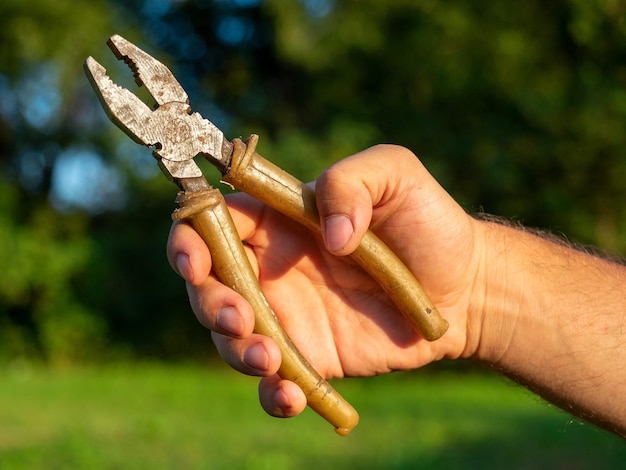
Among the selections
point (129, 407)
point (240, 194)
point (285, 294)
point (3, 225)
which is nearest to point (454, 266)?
point (285, 294)

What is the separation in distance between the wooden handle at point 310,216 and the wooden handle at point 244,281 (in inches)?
4.3

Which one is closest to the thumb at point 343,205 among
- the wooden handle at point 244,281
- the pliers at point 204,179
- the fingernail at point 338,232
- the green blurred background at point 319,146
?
the fingernail at point 338,232

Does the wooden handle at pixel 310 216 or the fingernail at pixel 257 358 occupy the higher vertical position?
the wooden handle at pixel 310 216

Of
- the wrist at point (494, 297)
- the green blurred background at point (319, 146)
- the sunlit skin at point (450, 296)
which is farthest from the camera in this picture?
the green blurred background at point (319, 146)

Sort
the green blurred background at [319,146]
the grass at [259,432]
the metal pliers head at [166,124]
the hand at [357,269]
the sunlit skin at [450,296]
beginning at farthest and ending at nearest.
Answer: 1. the green blurred background at [319,146]
2. the grass at [259,432]
3. the sunlit skin at [450,296]
4. the hand at [357,269]
5. the metal pliers head at [166,124]

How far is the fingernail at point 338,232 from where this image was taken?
2.27m

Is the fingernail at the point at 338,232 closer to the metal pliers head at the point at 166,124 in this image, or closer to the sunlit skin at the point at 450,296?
the sunlit skin at the point at 450,296

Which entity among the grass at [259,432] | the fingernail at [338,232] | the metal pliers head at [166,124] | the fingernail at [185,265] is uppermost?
the metal pliers head at [166,124]

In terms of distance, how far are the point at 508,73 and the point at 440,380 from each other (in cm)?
643

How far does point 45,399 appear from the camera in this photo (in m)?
10.1

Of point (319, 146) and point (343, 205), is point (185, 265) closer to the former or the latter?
point (343, 205)

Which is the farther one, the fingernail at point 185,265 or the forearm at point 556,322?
the forearm at point 556,322

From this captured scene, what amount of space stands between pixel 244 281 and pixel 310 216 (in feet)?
0.97

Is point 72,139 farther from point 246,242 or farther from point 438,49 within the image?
point 246,242
